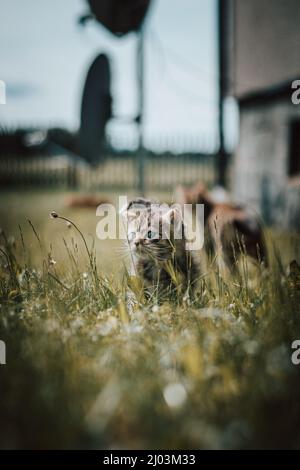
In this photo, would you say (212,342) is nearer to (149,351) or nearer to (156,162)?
(149,351)

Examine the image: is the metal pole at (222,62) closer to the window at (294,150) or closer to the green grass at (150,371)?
the window at (294,150)

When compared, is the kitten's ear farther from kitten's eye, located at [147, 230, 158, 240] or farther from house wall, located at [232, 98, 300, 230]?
house wall, located at [232, 98, 300, 230]

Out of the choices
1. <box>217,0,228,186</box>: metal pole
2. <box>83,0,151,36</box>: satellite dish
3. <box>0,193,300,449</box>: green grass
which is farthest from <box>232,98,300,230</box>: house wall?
<box>0,193,300,449</box>: green grass

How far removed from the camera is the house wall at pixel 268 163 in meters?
7.33

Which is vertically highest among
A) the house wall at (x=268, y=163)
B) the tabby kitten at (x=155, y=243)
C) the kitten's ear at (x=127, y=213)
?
the house wall at (x=268, y=163)

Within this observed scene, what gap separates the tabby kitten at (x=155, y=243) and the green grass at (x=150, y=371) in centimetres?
45

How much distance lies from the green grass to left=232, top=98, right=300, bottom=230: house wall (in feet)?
16.3

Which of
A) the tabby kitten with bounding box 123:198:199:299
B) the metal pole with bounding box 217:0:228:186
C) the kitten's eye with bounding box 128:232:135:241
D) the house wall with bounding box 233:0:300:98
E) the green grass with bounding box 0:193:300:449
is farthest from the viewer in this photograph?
the metal pole with bounding box 217:0:228:186

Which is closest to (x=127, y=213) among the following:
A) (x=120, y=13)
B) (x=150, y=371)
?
(x=150, y=371)

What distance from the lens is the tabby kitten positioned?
9.70 feet

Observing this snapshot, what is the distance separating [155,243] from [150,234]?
7 cm

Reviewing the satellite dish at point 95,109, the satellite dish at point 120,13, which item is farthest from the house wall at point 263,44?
the satellite dish at point 95,109

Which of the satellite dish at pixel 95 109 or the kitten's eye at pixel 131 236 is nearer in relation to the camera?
the kitten's eye at pixel 131 236

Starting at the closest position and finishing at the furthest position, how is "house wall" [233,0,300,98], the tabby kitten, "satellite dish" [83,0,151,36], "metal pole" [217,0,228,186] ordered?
the tabby kitten, "satellite dish" [83,0,151,36], "house wall" [233,0,300,98], "metal pole" [217,0,228,186]
